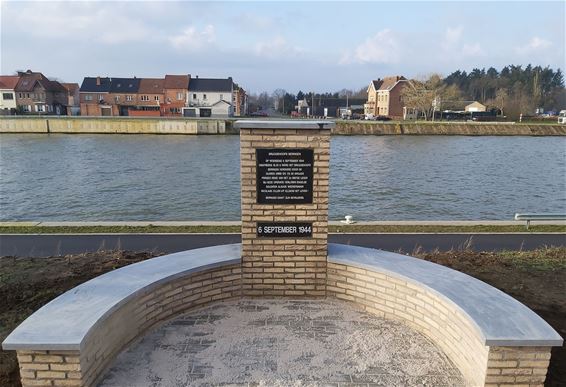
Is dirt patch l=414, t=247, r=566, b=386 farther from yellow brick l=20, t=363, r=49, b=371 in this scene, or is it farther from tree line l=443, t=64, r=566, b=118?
tree line l=443, t=64, r=566, b=118

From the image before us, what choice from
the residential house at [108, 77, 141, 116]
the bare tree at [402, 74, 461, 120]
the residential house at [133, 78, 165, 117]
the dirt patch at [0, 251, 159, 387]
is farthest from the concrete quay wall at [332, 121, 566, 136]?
the dirt patch at [0, 251, 159, 387]

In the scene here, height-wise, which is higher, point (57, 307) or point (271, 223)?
point (271, 223)

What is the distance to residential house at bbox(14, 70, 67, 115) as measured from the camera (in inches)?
3127

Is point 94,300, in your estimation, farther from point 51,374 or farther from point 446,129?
point 446,129

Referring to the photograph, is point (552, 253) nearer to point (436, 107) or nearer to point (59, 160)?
point (59, 160)

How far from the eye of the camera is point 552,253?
896 centimetres

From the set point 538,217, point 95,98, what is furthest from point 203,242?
point 95,98

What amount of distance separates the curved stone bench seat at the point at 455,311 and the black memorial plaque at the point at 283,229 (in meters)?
0.53

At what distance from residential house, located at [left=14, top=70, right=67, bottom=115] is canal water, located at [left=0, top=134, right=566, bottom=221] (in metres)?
39.6

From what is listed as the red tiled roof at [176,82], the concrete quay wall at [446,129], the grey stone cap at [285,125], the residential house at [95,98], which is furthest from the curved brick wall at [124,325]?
the residential house at [95,98]

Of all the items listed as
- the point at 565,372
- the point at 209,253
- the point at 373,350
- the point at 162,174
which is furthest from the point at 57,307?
the point at 162,174

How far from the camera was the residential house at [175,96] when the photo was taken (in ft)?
255

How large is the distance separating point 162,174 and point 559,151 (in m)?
40.2

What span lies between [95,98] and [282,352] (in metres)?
85.0
